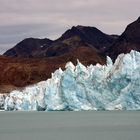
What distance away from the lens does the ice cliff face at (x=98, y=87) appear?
274ft

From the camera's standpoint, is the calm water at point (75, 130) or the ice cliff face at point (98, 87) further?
the ice cliff face at point (98, 87)

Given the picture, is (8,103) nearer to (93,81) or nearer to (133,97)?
(93,81)

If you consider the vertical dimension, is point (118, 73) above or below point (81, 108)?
above

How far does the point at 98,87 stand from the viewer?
8788cm

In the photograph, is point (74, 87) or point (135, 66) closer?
point (135, 66)

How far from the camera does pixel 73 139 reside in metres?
44.8

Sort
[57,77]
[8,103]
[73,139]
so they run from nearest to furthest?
1. [73,139]
2. [57,77]
3. [8,103]

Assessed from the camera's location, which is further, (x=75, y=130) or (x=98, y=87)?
(x=98, y=87)

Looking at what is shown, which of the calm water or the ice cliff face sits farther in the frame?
the ice cliff face

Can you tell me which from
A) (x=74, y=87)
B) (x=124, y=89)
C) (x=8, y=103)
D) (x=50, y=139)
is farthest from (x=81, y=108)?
(x=50, y=139)

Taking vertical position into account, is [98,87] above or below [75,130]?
above

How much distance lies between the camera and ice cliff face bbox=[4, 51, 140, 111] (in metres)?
83.6

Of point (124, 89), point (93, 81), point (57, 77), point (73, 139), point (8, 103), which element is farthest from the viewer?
point (8, 103)

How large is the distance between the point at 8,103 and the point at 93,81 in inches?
1275
